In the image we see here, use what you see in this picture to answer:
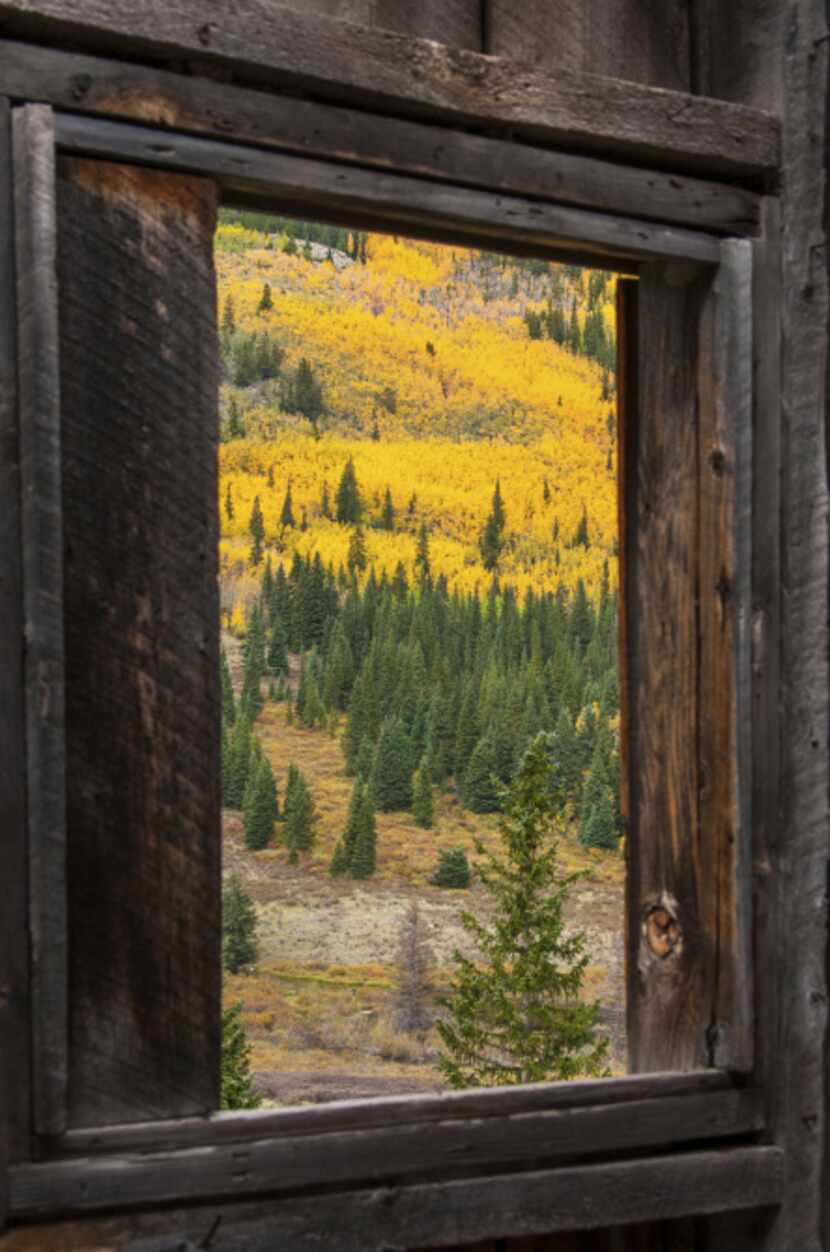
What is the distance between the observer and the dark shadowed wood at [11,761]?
5.86 feet

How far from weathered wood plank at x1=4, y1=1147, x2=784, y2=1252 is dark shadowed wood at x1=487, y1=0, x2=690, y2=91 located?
145 centimetres

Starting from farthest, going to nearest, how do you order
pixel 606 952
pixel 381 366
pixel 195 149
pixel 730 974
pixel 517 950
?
1. pixel 381 366
2. pixel 606 952
3. pixel 517 950
4. pixel 730 974
5. pixel 195 149

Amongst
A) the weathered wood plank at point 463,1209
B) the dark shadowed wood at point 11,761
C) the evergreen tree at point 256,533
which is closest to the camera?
the dark shadowed wood at point 11,761

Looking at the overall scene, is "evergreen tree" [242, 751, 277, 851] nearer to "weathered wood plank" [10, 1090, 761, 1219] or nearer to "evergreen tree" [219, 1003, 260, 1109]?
"evergreen tree" [219, 1003, 260, 1109]

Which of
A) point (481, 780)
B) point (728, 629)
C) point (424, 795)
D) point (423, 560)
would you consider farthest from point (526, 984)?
point (423, 560)

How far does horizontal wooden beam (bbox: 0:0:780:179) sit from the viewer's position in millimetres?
1874

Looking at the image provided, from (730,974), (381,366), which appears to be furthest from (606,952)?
(730,974)

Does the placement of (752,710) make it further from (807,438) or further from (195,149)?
(195,149)

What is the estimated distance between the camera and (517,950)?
36.2m

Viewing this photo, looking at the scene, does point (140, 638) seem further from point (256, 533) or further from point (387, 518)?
point (387, 518)

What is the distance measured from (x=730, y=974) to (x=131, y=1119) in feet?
2.87

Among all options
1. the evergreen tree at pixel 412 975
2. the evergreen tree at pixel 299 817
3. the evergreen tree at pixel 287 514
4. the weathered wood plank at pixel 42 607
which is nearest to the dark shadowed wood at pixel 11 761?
the weathered wood plank at pixel 42 607

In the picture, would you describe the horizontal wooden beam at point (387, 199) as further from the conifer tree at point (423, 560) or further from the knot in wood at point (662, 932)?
the conifer tree at point (423, 560)

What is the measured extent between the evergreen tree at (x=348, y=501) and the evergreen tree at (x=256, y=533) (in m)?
4.32
